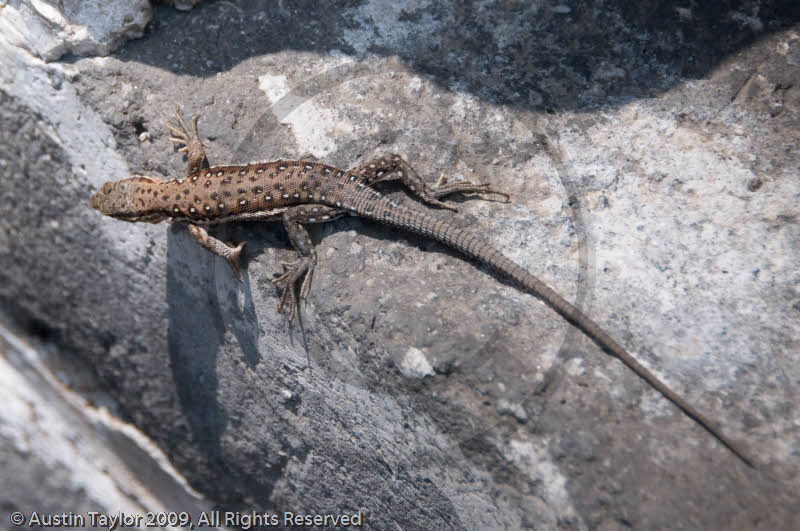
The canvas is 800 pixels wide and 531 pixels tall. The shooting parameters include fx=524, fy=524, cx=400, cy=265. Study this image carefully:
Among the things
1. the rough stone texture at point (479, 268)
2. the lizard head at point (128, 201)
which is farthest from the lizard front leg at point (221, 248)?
the lizard head at point (128, 201)

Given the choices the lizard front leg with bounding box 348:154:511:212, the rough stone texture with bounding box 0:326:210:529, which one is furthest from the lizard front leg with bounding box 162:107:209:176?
the rough stone texture with bounding box 0:326:210:529

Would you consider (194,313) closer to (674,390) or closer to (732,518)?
(674,390)

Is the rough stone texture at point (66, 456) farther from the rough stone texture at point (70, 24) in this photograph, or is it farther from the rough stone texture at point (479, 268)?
the rough stone texture at point (70, 24)

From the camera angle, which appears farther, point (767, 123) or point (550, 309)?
point (767, 123)

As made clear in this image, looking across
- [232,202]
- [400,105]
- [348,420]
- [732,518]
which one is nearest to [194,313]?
[232,202]

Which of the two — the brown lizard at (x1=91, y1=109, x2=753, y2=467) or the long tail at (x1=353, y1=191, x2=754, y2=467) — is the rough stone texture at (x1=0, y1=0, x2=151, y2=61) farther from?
the long tail at (x1=353, y1=191, x2=754, y2=467)

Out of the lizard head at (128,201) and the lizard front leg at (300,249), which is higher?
the lizard head at (128,201)
